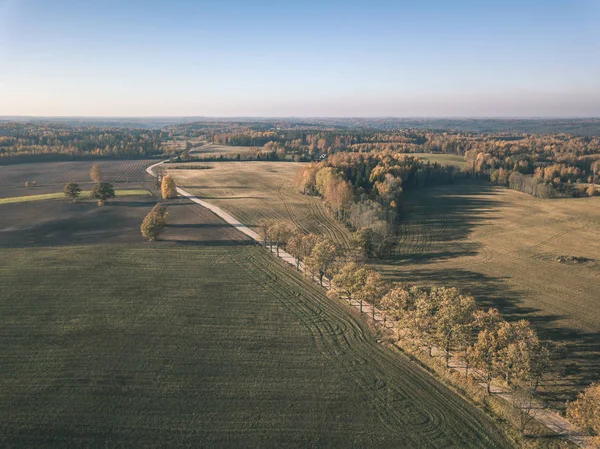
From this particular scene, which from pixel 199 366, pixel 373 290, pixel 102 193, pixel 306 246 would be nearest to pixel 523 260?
pixel 373 290

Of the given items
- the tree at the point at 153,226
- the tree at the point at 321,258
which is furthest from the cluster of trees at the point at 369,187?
the tree at the point at 153,226

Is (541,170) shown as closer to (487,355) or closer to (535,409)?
(487,355)

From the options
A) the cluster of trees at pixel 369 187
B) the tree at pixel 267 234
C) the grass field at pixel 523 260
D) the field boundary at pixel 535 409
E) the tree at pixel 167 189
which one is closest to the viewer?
the field boundary at pixel 535 409

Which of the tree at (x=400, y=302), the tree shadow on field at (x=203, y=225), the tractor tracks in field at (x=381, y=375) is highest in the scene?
the tree at (x=400, y=302)

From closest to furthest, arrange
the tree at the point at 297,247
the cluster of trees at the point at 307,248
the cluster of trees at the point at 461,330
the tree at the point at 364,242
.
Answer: the cluster of trees at the point at 461,330 → the cluster of trees at the point at 307,248 → the tree at the point at 297,247 → the tree at the point at 364,242

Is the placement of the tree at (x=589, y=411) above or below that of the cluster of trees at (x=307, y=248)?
below

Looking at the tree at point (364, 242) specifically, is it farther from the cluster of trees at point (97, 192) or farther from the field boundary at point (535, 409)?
the cluster of trees at point (97, 192)

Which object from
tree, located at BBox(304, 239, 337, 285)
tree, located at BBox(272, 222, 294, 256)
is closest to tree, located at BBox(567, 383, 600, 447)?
tree, located at BBox(304, 239, 337, 285)

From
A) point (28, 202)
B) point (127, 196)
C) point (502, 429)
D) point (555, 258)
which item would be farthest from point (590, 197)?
point (28, 202)

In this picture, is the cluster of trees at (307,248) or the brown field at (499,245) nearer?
the brown field at (499,245)
